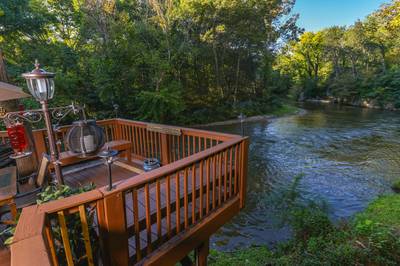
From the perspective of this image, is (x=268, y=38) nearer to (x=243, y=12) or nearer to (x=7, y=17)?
(x=243, y=12)

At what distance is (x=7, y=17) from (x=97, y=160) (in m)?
10.0

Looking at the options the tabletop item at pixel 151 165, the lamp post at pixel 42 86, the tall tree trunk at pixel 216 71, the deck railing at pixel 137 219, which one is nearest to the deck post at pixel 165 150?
the tabletop item at pixel 151 165

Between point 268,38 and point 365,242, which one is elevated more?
point 268,38

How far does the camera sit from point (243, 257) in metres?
3.79

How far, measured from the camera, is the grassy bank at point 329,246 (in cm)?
312

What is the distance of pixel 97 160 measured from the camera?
13.5 ft

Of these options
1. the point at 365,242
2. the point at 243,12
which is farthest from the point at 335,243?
the point at 243,12

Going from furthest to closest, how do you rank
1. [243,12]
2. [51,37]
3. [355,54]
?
[355,54], [51,37], [243,12]

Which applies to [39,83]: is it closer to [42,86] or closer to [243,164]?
[42,86]

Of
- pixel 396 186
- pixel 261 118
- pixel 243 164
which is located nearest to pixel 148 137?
pixel 243 164

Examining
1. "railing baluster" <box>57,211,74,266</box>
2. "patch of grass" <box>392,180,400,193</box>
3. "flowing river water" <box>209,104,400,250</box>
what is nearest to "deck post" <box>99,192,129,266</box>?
"railing baluster" <box>57,211,74,266</box>

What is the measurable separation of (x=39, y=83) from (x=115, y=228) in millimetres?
1308

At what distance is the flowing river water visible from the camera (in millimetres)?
4820

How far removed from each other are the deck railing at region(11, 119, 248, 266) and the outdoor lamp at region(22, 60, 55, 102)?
1.04 meters
